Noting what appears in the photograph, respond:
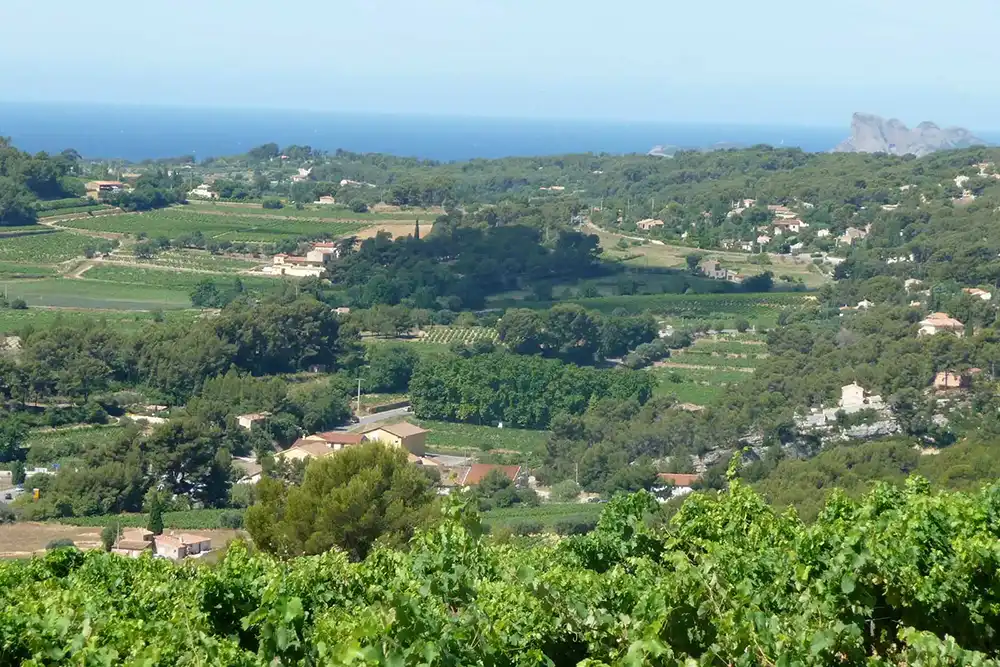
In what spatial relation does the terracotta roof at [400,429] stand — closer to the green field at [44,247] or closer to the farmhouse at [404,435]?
the farmhouse at [404,435]

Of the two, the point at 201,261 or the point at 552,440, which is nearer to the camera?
the point at 552,440

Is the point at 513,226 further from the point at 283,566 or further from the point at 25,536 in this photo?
the point at 283,566

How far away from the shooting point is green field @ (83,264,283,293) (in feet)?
136

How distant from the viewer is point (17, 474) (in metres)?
21.8

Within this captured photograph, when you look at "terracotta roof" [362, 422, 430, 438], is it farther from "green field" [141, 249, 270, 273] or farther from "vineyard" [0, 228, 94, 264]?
"vineyard" [0, 228, 94, 264]

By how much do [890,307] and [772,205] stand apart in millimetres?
24753

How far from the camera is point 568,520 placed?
1841cm

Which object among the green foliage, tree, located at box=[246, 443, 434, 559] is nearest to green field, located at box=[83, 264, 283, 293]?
the green foliage

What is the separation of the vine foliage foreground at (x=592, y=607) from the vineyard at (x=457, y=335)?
1095 inches

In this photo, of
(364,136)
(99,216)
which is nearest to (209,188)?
(99,216)

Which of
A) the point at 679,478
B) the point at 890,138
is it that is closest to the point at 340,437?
the point at 679,478

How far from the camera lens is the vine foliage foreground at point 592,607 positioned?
4.83 metres

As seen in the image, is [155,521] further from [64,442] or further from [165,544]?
[64,442]

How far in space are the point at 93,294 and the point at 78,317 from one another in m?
5.21
